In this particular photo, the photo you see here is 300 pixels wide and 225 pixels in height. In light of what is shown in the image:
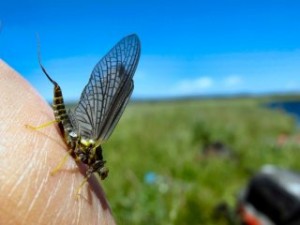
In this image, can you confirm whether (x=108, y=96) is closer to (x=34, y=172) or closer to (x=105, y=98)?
(x=105, y=98)

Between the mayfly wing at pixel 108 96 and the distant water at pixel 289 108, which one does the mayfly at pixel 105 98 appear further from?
the distant water at pixel 289 108

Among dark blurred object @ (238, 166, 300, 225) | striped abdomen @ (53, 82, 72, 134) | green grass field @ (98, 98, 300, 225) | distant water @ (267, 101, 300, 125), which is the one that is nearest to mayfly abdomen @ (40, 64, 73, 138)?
striped abdomen @ (53, 82, 72, 134)

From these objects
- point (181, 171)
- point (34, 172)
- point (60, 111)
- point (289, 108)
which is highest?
point (60, 111)

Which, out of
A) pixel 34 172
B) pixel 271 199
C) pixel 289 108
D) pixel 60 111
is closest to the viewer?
pixel 34 172

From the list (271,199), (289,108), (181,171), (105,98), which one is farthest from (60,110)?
(289,108)

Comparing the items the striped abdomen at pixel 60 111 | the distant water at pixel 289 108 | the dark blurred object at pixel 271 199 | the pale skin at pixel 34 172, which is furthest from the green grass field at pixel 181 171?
the distant water at pixel 289 108

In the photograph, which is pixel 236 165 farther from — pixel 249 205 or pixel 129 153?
pixel 249 205
